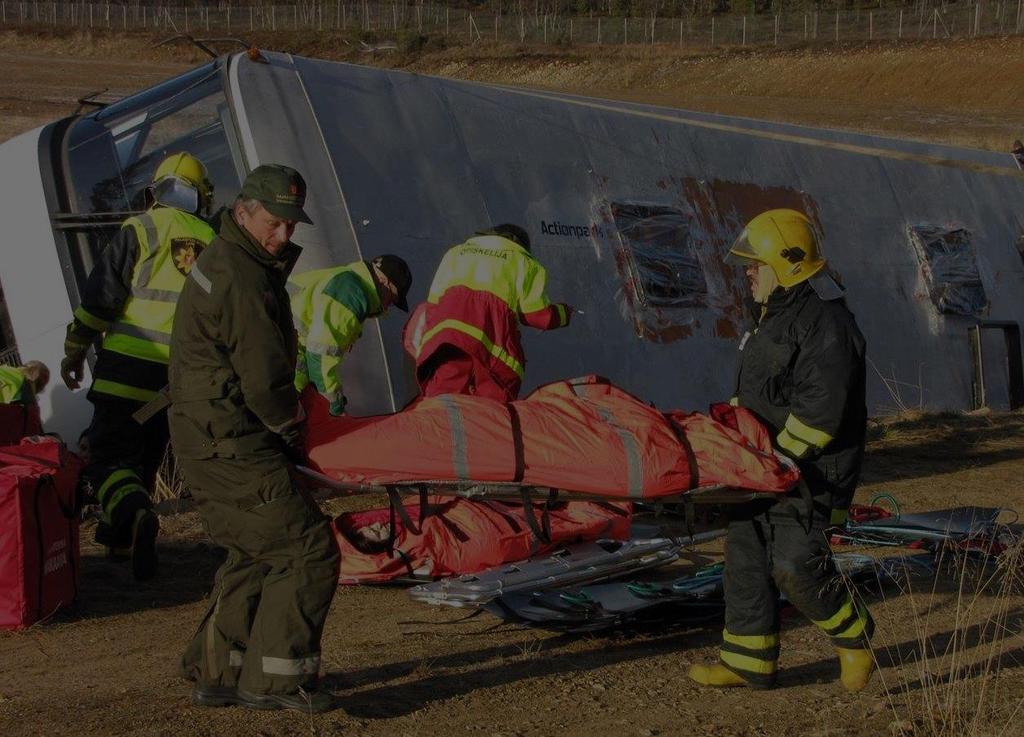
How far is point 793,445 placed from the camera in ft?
17.1

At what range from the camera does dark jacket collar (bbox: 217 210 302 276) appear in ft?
15.5

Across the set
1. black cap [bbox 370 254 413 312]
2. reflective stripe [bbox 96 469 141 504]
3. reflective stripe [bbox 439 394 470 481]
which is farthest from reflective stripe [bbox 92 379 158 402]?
reflective stripe [bbox 439 394 470 481]

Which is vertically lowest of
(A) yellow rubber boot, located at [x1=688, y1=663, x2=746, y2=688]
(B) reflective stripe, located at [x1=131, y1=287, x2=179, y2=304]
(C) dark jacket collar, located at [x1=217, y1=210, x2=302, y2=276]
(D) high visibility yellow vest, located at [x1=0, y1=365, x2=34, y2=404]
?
(A) yellow rubber boot, located at [x1=688, y1=663, x2=746, y2=688]

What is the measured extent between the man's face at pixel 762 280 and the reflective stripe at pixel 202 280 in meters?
2.16

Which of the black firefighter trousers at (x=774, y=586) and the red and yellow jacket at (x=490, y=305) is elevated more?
the red and yellow jacket at (x=490, y=305)

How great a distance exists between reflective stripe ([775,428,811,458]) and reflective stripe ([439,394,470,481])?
123cm

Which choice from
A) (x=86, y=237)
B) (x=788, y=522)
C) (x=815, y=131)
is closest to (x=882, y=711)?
(x=788, y=522)

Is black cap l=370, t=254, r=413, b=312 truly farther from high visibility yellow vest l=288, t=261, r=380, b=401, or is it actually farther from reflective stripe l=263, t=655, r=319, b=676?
reflective stripe l=263, t=655, r=319, b=676

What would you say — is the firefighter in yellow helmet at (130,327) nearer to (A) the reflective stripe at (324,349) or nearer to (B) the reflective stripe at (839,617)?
(A) the reflective stripe at (324,349)

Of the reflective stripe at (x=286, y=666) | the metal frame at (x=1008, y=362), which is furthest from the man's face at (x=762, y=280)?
the metal frame at (x=1008, y=362)

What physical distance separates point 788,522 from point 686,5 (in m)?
71.6

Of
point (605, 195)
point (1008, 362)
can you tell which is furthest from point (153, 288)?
point (1008, 362)

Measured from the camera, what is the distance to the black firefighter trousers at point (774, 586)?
206 inches

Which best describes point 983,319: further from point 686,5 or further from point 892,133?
point 686,5
